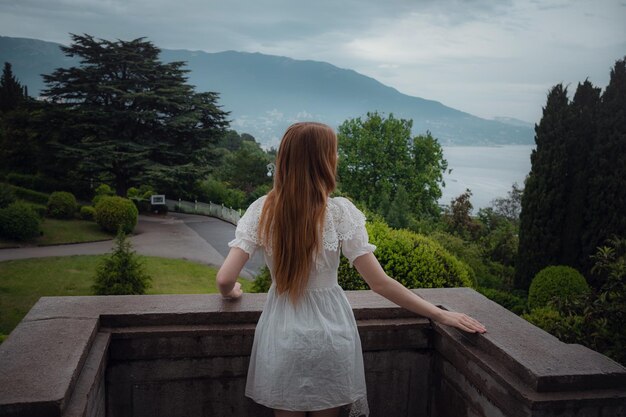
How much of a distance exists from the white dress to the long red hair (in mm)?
64

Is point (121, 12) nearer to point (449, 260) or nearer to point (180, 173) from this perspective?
point (180, 173)

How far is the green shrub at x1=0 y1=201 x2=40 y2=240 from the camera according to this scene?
17203mm

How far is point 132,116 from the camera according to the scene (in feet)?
89.2

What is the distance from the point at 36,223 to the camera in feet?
59.7

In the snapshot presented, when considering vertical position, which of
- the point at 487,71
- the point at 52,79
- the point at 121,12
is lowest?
the point at 52,79

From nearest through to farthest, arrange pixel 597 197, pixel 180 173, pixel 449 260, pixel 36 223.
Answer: pixel 449 260 < pixel 597 197 < pixel 36 223 < pixel 180 173

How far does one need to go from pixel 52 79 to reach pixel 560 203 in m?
26.3

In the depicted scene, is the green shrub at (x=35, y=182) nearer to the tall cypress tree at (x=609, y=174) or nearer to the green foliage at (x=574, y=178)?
the green foliage at (x=574, y=178)

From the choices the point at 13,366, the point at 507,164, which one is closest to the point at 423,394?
the point at 13,366

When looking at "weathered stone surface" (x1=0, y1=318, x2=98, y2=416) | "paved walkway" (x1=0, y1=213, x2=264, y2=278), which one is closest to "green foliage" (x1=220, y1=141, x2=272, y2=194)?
"paved walkway" (x1=0, y1=213, x2=264, y2=278)

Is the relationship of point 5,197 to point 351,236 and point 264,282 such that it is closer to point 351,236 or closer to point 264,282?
point 264,282

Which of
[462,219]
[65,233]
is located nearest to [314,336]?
[462,219]

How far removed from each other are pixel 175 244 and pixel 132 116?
10.5 metres

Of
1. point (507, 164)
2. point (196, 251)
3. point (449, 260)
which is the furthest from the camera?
point (507, 164)
